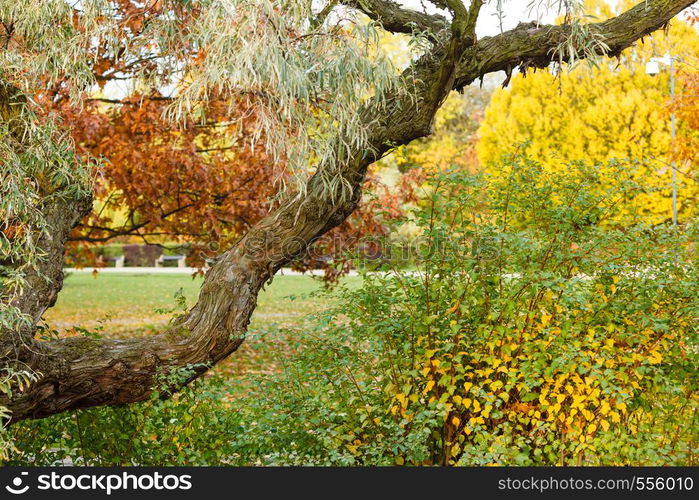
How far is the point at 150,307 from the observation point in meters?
15.6

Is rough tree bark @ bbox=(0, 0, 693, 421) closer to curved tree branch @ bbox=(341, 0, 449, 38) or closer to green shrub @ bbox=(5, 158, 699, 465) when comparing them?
curved tree branch @ bbox=(341, 0, 449, 38)

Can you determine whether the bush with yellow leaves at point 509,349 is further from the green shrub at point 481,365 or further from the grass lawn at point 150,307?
the grass lawn at point 150,307

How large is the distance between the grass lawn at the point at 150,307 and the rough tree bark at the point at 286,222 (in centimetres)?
43

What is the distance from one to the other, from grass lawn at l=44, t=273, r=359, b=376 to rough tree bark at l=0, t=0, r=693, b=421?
426 mm

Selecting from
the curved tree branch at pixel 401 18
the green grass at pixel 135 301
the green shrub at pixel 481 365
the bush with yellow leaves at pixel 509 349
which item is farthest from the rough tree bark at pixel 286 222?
the green grass at pixel 135 301

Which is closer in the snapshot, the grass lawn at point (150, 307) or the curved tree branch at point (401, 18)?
the curved tree branch at point (401, 18)

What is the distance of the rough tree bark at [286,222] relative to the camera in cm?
413

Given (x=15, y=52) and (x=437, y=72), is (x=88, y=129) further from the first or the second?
(x=437, y=72)

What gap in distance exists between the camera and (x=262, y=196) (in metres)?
7.44

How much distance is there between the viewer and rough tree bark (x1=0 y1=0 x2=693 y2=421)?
4.13 meters

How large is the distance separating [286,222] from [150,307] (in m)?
11.7

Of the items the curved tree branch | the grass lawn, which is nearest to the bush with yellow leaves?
the grass lawn

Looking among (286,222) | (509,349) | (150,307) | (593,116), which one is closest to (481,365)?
(509,349)

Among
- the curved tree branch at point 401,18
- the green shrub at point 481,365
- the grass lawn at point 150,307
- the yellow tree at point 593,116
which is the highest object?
the yellow tree at point 593,116
